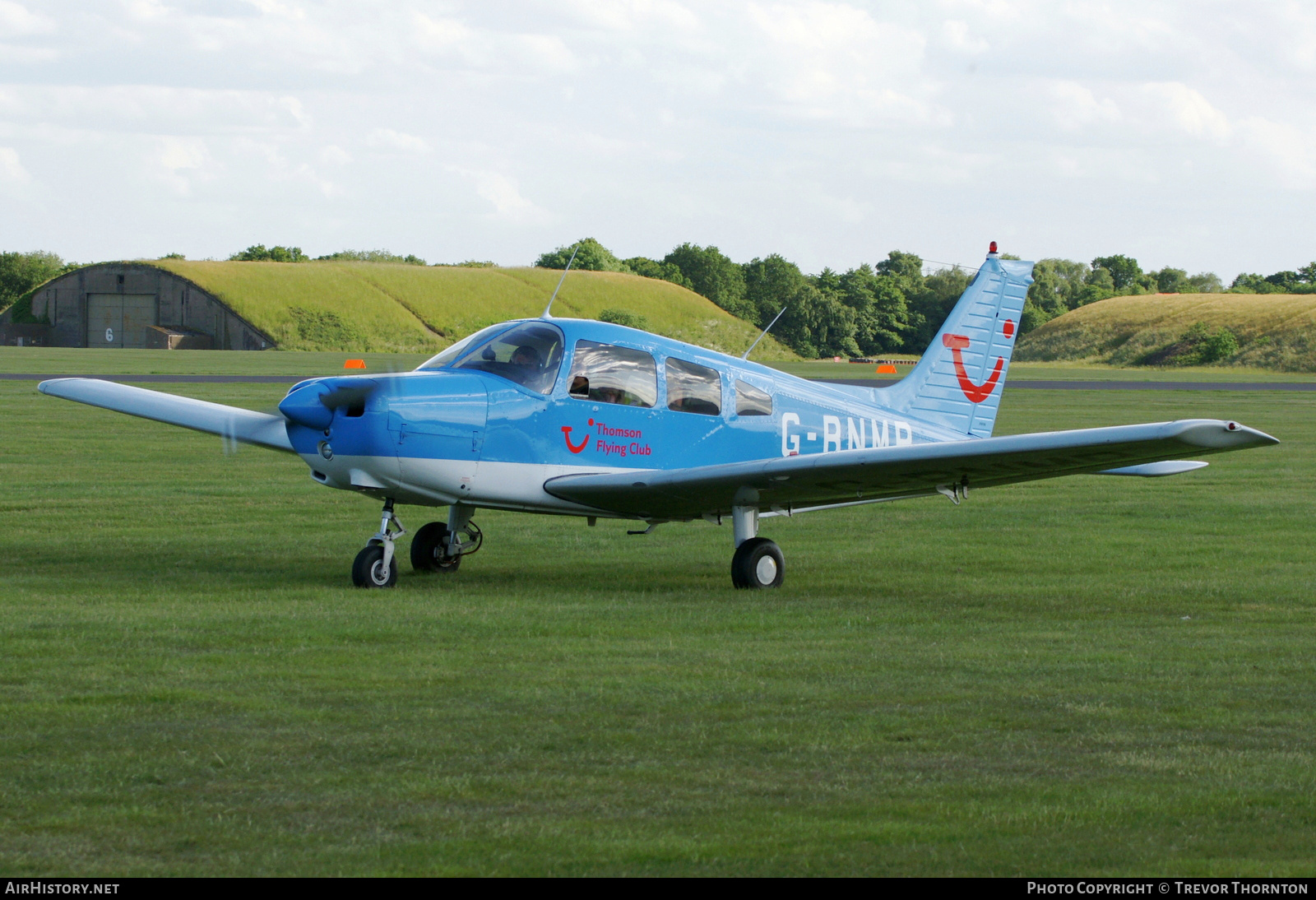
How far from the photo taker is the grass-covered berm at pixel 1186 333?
10594 centimetres

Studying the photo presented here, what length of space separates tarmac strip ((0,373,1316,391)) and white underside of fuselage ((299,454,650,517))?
31.4 m

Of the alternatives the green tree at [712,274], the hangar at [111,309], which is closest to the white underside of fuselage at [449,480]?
the hangar at [111,309]

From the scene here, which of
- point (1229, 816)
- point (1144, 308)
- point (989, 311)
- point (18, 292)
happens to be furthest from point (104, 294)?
point (1229, 816)

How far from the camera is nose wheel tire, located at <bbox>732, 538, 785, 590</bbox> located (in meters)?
12.5

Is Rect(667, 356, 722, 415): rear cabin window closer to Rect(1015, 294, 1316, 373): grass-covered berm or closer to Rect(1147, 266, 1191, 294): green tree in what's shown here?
Rect(1015, 294, 1316, 373): grass-covered berm

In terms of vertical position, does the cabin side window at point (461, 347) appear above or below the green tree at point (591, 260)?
below

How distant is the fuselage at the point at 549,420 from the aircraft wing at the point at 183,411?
168 centimetres

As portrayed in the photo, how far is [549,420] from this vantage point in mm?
12492

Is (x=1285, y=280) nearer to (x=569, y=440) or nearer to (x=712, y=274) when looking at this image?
(x=712, y=274)

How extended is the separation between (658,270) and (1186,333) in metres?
67.6

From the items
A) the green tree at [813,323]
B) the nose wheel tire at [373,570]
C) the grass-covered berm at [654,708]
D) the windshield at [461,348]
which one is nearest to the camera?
the grass-covered berm at [654,708]

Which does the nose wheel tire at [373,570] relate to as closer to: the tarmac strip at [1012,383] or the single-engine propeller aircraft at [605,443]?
the single-engine propeller aircraft at [605,443]

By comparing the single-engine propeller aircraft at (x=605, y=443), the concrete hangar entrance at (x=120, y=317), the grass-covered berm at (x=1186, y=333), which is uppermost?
the concrete hangar entrance at (x=120, y=317)

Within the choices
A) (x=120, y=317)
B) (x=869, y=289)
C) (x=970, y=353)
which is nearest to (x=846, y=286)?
(x=869, y=289)
